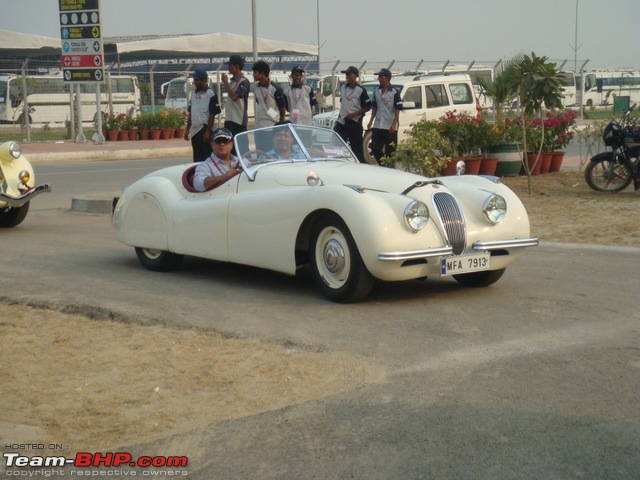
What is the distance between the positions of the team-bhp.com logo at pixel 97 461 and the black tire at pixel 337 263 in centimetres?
303

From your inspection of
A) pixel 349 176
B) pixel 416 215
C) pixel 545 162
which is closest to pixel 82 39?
pixel 545 162

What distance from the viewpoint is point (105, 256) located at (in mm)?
10039

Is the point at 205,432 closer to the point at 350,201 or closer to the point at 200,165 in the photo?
the point at 350,201

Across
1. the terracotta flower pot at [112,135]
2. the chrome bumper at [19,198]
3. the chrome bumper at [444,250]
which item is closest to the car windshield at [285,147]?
the chrome bumper at [444,250]

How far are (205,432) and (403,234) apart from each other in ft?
9.17

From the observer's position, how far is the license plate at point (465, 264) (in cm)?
726

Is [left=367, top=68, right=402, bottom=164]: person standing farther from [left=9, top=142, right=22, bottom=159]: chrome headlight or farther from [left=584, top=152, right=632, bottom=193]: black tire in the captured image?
[left=9, top=142, right=22, bottom=159]: chrome headlight

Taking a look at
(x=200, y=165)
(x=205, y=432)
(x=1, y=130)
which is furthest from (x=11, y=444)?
(x=1, y=130)

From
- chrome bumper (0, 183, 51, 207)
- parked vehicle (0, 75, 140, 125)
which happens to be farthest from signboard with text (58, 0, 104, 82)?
chrome bumper (0, 183, 51, 207)

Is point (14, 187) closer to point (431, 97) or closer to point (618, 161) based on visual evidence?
point (618, 161)

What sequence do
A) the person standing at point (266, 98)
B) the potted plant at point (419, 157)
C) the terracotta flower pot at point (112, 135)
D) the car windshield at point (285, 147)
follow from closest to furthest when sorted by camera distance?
the car windshield at point (285, 147)
the person standing at point (266, 98)
the potted plant at point (419, 157)
the terracotta flower pot at point (112, 135)

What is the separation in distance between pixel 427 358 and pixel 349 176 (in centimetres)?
243

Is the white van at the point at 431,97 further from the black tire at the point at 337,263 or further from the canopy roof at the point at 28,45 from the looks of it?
the canopy roof at the point at 28,45

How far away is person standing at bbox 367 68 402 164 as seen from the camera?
14.2 m
